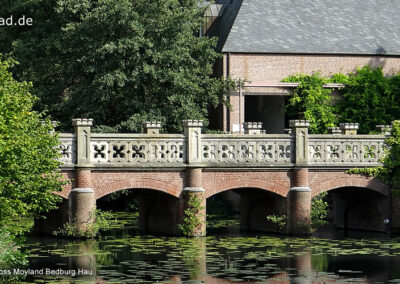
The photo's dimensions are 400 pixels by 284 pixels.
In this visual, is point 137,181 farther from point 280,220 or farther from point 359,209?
point 359,209

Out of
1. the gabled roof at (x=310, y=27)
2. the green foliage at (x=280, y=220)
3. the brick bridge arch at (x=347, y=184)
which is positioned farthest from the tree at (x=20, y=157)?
the gabled roof at (x=310, y=27)

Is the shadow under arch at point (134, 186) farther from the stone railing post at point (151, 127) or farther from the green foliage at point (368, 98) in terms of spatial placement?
the green foliage at point (368, 98)

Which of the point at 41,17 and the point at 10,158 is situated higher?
the point at 41,17

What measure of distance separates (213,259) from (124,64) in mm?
14035

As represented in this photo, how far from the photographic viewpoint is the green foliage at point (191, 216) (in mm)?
31016

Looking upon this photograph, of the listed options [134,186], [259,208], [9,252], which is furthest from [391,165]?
[9,252]

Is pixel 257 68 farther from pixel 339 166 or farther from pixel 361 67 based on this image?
pixel 339 166

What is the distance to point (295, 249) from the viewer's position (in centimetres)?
2852

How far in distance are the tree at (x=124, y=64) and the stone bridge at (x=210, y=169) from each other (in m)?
5.64

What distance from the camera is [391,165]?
3312 cm

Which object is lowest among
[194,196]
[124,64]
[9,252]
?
[9,252]

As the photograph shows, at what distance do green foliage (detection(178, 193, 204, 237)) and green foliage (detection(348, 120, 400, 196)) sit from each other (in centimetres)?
598

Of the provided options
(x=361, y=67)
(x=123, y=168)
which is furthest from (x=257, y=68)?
(x=123, y=168)

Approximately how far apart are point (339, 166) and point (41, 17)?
54.8 feet
